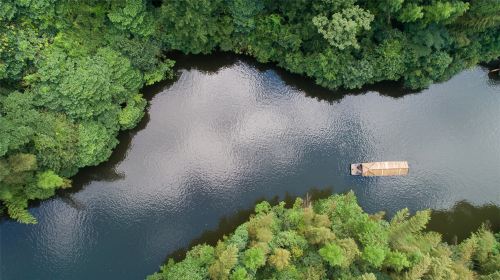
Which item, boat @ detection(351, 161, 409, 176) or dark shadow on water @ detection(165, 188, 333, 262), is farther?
boat @ detection(351, 161, 409, 176)

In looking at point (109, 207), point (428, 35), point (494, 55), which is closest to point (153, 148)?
point (109, 207)

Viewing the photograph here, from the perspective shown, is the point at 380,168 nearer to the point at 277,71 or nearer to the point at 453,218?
the point at 453,218

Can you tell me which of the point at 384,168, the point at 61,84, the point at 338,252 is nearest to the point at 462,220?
the point at 384,168

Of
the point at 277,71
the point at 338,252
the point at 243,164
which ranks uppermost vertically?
the point at 277,71

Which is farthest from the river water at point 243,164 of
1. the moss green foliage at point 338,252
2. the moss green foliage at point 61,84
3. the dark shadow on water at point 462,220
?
the moss green foliage at point 338,252

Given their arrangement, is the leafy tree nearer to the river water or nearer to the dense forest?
the dense forest

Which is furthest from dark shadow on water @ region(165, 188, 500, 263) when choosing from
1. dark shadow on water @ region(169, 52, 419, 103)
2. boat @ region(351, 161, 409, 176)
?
dark shadow on water @ region(169, 52, 419, 103)
